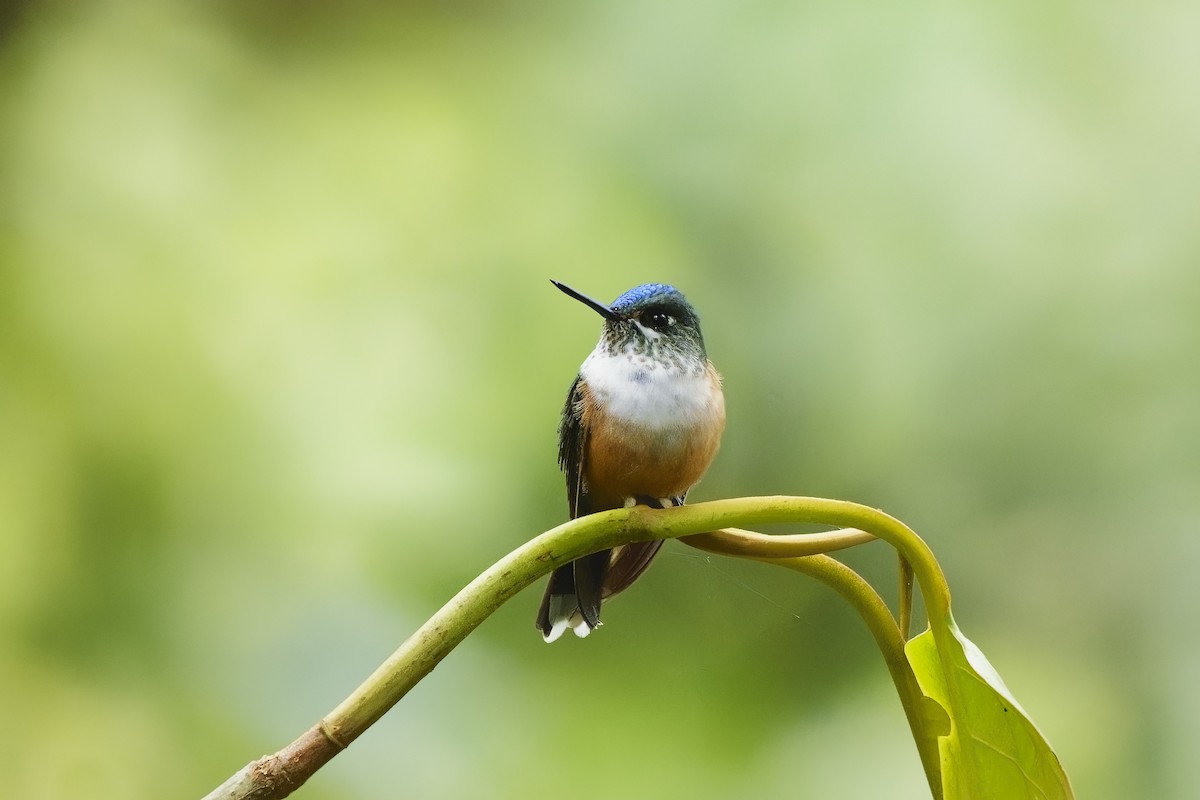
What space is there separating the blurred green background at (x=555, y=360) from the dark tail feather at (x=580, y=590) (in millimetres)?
Answer: 250

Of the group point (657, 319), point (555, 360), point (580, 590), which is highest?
point (657, 319)

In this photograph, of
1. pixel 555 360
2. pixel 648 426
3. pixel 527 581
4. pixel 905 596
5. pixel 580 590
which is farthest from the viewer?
pixel 555 360

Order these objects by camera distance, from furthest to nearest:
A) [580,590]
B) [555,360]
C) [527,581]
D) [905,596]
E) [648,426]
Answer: [555,360]
[580,590]
[648,426]
[905,596]
[527,581]

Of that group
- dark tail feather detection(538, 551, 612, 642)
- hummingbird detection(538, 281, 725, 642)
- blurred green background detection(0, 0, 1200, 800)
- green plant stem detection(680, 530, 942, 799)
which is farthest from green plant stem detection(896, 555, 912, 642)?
blurred green background detection(0, 0, 1200, 800)

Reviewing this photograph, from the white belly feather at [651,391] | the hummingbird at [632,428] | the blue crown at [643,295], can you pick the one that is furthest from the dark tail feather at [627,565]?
the blue crown at [643,295]

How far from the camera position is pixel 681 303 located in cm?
101

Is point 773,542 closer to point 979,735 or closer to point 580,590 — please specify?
point 979,735

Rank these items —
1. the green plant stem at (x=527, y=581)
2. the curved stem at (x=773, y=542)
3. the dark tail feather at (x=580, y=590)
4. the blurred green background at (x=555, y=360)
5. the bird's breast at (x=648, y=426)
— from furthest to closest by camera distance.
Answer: the blurred green background at (x=555, y=360) < the dark tail feather at (x=580, y=590) < the bird's breast at (x=648, y=426) < the curved stem at (x=773, y=542) < the green plant stem at (x=527, y=581)

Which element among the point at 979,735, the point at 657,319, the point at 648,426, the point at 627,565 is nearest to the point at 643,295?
the point at 657,319

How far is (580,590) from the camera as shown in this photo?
1.03 metres

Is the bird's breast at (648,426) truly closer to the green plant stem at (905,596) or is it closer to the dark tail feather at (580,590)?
the dark tail feather at (580,590)

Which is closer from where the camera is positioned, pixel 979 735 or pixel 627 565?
pixel 979 735

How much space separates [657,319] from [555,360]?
0.44 metres

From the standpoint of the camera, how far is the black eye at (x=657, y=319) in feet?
3.27
